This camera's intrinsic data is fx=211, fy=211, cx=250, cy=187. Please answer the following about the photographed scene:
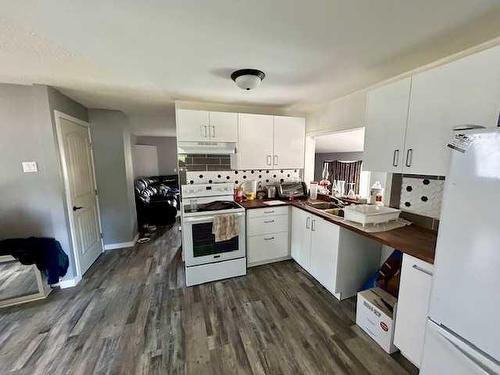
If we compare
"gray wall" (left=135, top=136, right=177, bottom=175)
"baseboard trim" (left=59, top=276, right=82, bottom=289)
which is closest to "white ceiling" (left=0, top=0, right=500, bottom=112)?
"baseboard trim" (left=59, top=276, right=82, bottom=289)

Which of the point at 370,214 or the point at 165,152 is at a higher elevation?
the point at 165,152

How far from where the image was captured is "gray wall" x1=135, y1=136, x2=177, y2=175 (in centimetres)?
694

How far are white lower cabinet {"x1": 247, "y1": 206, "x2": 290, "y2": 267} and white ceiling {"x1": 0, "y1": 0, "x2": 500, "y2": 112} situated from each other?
1554mm

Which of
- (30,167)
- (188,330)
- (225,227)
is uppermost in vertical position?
(30,167)

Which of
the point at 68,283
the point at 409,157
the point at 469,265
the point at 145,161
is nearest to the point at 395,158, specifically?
the point at 409,157

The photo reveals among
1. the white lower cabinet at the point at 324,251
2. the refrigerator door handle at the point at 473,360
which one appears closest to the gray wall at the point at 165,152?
the white lower cabinet at the point at 324,251

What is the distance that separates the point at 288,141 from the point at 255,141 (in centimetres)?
53

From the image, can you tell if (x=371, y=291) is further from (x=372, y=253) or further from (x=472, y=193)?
(x=472, y=193)

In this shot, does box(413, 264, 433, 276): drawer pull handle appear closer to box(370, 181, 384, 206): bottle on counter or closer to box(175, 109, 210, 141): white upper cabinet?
box(370, 181, 384, 206): bottle on counter

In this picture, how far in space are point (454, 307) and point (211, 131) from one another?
104 inches

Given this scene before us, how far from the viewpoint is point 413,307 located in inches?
56.6

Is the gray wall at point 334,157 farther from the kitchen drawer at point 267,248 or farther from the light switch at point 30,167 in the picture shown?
the light switch at point 30,167

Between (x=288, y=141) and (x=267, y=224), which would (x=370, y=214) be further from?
(x=288, y=141)

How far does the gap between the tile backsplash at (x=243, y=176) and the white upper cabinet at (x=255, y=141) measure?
0.81ft
